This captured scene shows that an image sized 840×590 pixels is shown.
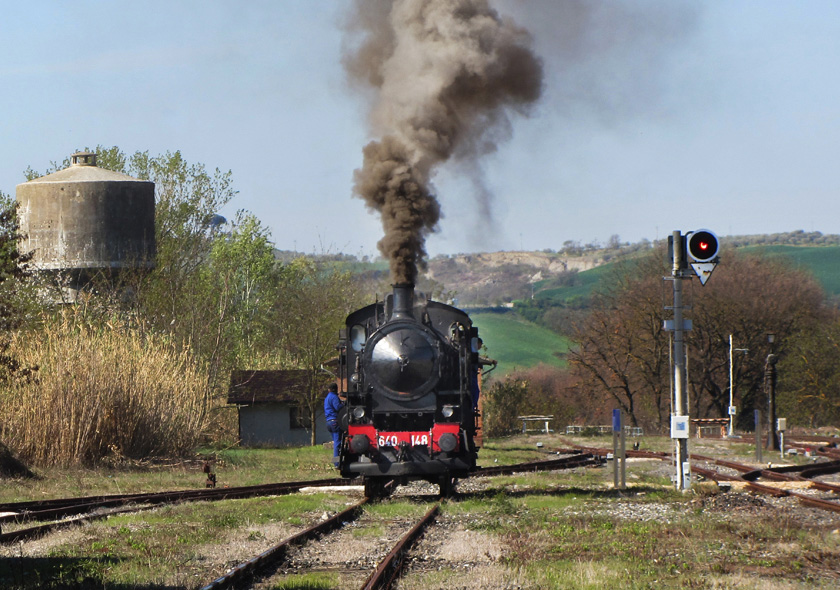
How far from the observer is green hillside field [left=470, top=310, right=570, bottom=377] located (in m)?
101

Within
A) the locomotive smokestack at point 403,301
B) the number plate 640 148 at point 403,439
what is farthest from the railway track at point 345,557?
the locomotive smokestack at point 403,301

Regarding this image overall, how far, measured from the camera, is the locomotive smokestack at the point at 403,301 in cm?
1652

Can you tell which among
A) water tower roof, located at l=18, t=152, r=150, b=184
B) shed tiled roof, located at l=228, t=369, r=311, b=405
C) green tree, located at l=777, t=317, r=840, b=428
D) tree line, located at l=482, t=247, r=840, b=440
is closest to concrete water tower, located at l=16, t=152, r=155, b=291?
water tower roof, located at l=18, t=152, r=150, b=184

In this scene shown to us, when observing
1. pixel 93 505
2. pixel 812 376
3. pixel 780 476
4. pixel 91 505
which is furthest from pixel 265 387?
pixel 812 376

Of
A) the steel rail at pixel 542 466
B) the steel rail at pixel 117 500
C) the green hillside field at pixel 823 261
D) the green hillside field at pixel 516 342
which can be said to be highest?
the green hillside field at pixel 823 261

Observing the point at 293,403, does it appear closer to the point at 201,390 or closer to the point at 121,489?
the point at 201,390

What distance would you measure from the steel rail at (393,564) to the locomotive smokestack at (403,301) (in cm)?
451

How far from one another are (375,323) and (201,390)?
12.2 metres

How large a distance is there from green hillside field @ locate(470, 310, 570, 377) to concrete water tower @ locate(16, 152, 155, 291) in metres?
58.9

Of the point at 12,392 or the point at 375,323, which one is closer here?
the point at 375,323

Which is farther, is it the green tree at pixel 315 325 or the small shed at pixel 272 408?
the small shed at pixel 272 408

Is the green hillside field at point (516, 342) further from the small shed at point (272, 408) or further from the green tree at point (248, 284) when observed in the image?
the small shed at point (272, 408)

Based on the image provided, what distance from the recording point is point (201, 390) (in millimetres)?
27734

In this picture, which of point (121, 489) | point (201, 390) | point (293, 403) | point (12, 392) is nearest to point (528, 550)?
point (121, 489)
